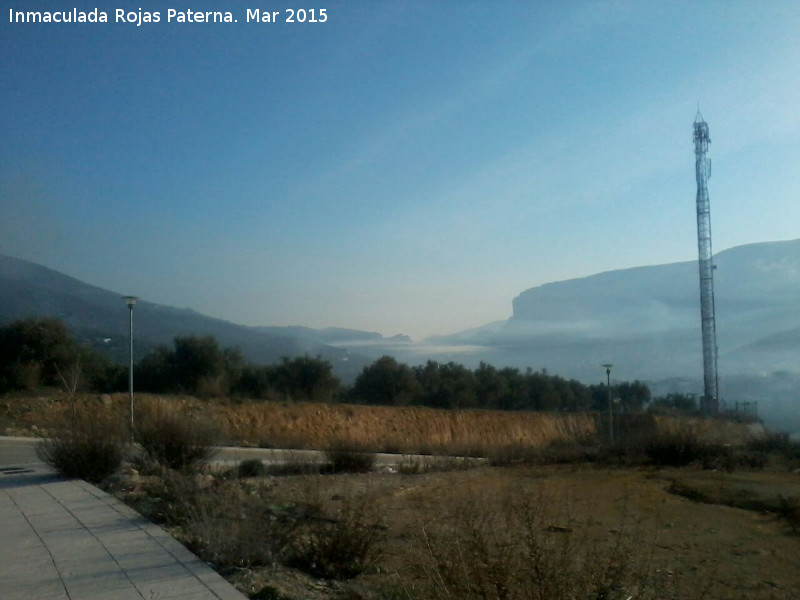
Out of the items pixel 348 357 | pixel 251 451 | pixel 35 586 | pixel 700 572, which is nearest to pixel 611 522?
pixel 700 572

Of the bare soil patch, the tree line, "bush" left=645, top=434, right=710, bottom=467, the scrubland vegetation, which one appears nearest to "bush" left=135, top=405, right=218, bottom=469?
the scrubland vegetation

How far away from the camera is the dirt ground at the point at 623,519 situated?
29.0ft

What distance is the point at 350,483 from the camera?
60.3ft

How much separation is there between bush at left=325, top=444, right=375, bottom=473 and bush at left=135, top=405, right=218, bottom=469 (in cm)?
490

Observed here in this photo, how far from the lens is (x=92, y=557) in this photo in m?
8.79

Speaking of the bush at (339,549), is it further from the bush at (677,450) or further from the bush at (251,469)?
the bush at (677,450)

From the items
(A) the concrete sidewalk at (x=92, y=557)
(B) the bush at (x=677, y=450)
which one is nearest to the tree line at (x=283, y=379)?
(B) the bush at (x=677, y=450)

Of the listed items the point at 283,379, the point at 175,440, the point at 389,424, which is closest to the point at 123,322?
the point at 283,379

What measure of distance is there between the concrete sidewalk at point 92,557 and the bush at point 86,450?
8.27 feet

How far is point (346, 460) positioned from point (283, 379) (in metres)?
35.8

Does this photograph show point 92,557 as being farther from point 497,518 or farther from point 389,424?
point 389,424

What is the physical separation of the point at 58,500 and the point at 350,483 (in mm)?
7001

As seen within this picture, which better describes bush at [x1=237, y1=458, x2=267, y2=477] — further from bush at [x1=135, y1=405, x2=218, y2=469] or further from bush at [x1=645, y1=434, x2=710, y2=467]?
bush at [x1=645, y1=434, x2=710, y2=467]

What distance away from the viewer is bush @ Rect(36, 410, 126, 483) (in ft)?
50.8
